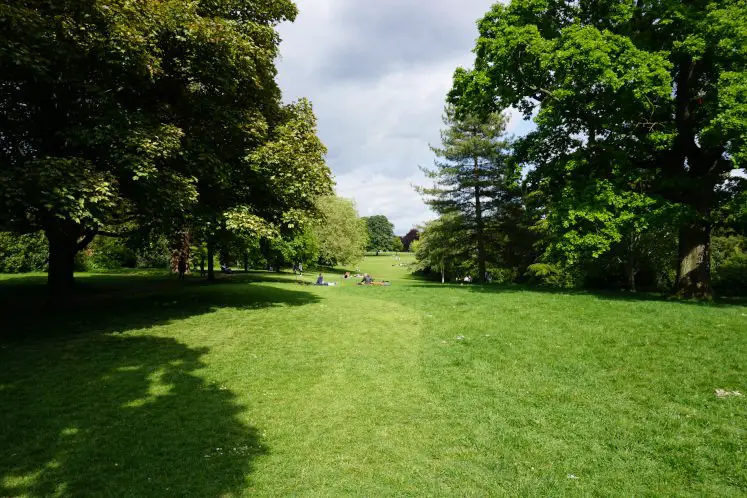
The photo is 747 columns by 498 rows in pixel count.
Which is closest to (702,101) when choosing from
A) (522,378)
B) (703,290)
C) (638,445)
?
(703,290)

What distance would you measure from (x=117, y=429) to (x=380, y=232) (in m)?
148

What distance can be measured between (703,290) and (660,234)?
790cm

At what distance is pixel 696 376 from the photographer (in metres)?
8.17

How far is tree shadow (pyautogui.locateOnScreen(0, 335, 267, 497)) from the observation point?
5008 mm

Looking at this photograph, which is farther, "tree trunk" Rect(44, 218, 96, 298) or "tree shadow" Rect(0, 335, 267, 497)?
"tree trunk" Rect(44, 218, 96, 298)

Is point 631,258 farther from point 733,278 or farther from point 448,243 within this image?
point 448,243

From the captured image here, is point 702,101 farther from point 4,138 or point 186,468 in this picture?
point 4,138

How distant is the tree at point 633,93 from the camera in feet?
48.4

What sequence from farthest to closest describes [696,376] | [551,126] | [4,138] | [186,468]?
[551,126], [4,138], [696,376], [186,468]

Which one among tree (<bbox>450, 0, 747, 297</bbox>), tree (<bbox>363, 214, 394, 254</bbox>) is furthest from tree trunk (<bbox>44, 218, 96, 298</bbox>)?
tree (<bbox>363, 214, 394, 254</bbox>)

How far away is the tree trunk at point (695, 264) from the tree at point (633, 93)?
42 millimetres

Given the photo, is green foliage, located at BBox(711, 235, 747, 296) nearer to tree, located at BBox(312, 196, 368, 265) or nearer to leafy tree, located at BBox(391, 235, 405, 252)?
tree, located at BBox(312, 196, 368, 265)

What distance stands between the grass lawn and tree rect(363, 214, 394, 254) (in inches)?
5301

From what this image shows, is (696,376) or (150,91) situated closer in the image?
(696,376)
